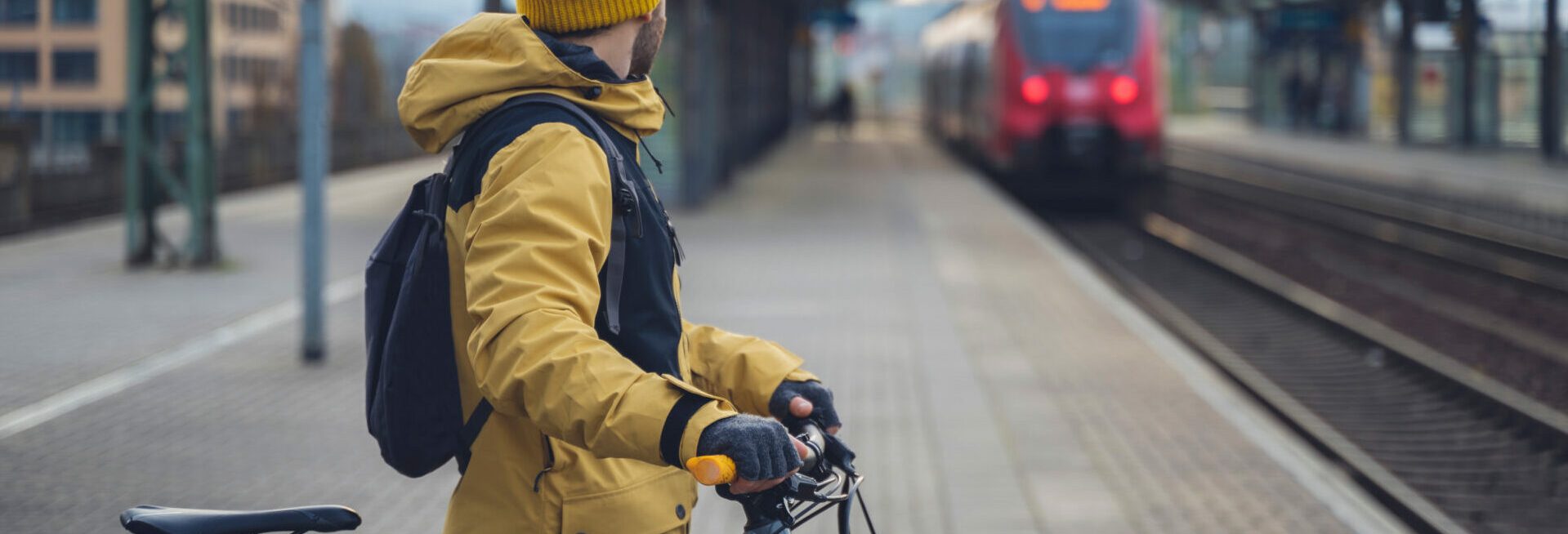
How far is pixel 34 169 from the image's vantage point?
15.2m

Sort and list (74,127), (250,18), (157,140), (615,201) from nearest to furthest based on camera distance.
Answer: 1. (615,201)
2. (157,140)
3. (74,127)
4. (250,18)

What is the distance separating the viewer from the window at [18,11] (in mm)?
11219

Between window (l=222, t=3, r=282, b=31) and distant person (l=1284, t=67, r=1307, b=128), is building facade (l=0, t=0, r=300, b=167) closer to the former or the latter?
window (l=222, t=3, r=282, b=31)

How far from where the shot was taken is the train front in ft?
65.9

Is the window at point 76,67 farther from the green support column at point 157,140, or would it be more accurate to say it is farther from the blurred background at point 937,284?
the green support column at point 157,140

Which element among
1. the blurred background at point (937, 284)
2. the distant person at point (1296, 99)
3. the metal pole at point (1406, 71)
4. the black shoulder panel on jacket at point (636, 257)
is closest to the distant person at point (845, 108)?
the distant person at point (1296, 99)

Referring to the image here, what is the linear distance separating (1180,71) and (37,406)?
60.1 meters

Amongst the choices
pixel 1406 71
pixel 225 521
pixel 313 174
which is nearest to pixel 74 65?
pixel 313 174

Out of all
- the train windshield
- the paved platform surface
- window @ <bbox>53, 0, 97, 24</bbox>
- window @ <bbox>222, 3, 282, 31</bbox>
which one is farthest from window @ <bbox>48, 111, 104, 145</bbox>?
the paved platform surface

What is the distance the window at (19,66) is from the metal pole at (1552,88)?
22.3m

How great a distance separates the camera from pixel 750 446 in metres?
1.96

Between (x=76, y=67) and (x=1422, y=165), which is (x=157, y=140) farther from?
(x=1422, y=165)

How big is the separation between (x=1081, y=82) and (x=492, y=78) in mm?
18363

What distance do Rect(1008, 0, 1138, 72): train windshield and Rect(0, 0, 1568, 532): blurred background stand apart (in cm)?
4
